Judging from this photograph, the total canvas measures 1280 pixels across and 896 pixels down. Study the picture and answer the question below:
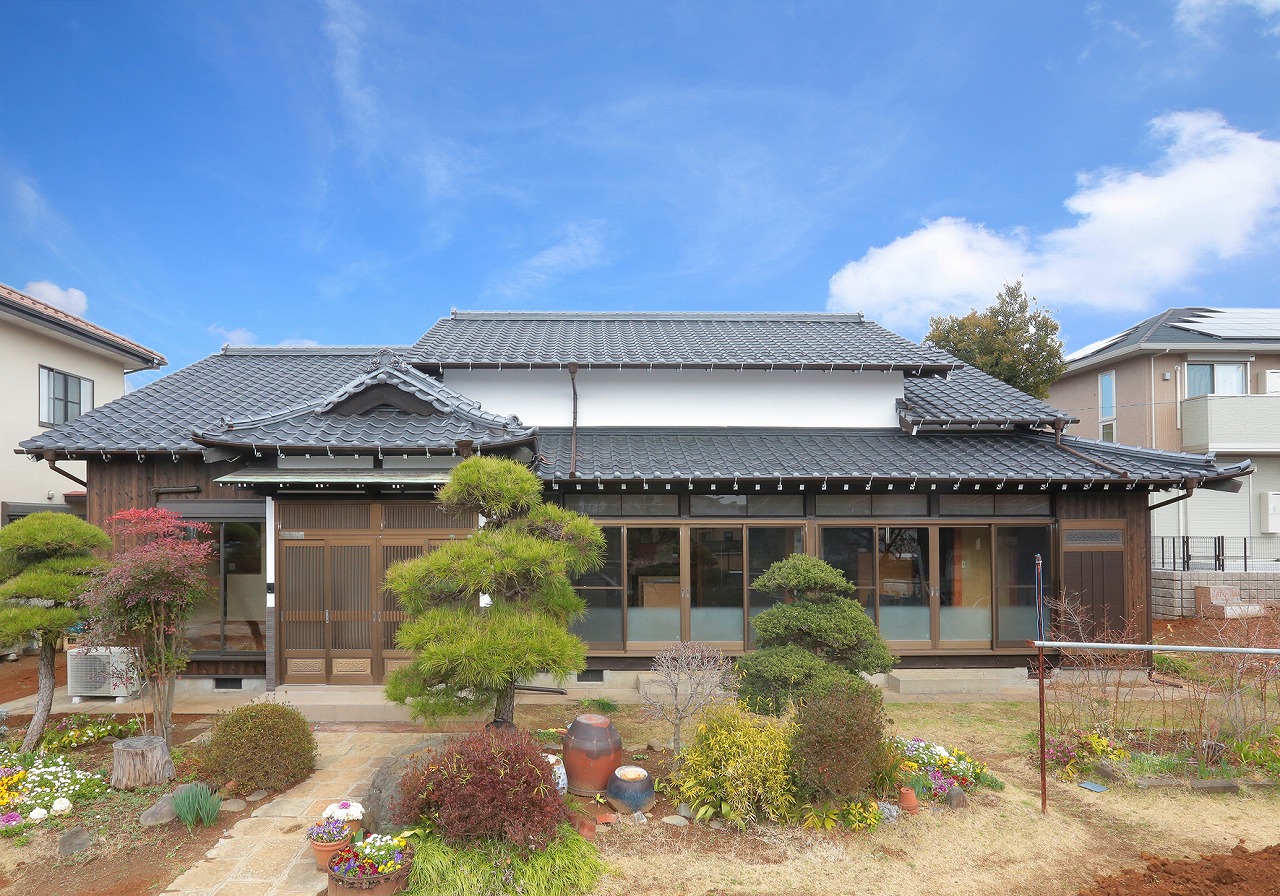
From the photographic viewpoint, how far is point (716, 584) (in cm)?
908

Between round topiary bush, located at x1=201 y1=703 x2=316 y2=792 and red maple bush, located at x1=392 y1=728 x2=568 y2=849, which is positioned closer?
red maple bush, located at x1=392 y1=728 x2=568 y2=849

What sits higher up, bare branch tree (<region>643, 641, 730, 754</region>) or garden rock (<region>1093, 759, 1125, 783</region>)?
bare branch tree (<region>643, 641, 730, 754</region>)

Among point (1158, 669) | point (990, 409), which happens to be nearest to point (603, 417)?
point (990, 409)

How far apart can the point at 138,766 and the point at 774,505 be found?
753 cm

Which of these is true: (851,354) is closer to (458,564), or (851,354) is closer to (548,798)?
(458,564)

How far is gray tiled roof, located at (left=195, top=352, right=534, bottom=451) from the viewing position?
24.8 feet

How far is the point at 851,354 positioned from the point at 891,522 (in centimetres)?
317

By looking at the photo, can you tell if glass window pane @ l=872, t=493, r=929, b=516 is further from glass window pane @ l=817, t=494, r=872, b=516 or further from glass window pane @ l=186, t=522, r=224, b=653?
glass window pane @ l=186, t=522, r=224, b=653

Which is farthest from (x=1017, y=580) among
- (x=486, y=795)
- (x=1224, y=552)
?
(x=1224, y=552)

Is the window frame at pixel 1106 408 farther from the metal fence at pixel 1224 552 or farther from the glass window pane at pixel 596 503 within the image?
the glass window pane at pixel 596 503

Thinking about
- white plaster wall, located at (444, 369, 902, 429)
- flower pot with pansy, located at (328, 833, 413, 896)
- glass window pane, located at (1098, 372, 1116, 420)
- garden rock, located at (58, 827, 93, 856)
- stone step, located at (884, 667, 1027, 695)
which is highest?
glass window pane, located at (1098, 372, 1116, 420)

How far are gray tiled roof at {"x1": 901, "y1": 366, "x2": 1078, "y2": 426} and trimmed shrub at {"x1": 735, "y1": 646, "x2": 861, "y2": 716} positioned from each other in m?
5.39

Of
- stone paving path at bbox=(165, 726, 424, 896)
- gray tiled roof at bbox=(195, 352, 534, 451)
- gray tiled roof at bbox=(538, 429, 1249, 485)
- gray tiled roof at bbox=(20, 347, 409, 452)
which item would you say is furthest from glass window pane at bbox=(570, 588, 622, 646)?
gray tiled roof at bbox=(20, 347, 409, 452)

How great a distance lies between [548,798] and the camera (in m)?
4.43
